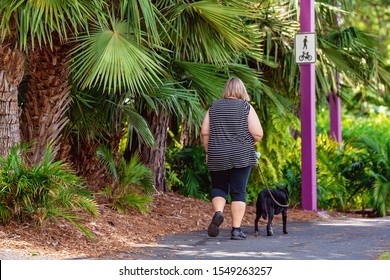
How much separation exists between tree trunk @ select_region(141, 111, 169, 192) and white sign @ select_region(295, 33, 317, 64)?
1.90m

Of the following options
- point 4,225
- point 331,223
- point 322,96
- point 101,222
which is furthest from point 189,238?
point 322,96

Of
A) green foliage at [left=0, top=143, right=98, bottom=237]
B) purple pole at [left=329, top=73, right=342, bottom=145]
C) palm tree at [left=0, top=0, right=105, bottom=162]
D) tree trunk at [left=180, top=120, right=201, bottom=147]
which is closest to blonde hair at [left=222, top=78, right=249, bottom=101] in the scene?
palm tree at [left=0, top=0, right=105, bottom=162]

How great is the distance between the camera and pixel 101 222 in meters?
9.41

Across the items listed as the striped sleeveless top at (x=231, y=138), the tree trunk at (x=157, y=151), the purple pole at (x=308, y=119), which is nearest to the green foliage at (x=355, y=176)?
the purple pole at (x=308, y=119)

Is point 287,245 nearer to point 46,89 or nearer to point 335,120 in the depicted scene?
point 46,89

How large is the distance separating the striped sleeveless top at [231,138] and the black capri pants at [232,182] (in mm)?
109

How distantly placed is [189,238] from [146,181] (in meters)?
2.17

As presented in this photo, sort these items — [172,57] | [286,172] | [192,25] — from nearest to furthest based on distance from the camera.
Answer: [192,25]
[172,57]
[286,172]

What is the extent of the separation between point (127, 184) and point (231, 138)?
2.11m

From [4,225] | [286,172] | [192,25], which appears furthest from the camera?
[286,172]

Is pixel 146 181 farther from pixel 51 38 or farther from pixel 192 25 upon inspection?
pixel 51 38

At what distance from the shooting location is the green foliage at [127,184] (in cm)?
1059

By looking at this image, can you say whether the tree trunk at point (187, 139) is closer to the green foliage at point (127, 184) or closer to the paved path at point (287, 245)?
the green foliage at point (127, 184)

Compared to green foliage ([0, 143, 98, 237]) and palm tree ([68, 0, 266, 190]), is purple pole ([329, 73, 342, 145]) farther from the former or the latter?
green foliage ([0, 143, 98, 237])
